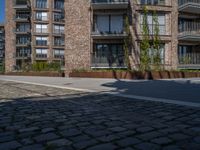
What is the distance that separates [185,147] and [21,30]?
185 ft

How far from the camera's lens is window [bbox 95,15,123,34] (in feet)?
90.5

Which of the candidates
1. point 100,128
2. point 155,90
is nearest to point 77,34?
point 155,90

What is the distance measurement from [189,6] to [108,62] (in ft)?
33.9

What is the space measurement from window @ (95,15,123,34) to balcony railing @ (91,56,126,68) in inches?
127

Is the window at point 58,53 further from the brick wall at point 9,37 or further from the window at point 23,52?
the brick wall at point 9,37

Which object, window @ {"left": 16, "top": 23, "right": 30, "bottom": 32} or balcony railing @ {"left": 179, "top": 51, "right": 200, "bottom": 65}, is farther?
window @ {"left": 16, "top": 23, "right": 30, "bottom": 32}

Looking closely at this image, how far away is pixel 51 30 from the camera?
56656 mm

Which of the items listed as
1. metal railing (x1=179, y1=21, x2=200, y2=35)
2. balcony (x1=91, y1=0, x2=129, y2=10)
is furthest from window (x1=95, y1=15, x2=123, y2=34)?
metal railing (x1=179, y1=21, x2=200, y2=35)

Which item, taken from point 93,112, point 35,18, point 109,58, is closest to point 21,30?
point 35,18

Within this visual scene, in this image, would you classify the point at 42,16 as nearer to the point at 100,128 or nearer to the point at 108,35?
the point at 108,35

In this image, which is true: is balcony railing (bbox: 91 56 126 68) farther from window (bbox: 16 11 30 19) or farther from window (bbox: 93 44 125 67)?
window (bbox: 16 11 30 19)

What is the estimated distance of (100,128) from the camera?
448cm

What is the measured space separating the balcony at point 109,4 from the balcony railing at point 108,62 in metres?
5.32

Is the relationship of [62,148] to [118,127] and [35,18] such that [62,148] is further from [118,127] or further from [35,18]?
[35,18]
